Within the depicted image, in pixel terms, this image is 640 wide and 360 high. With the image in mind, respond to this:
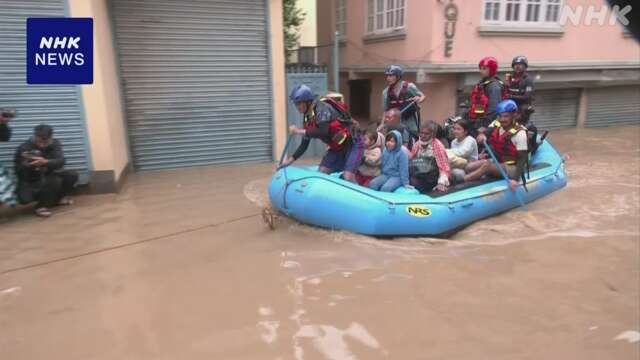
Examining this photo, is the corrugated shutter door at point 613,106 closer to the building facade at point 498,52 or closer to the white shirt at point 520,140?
the building facade at point 498,52

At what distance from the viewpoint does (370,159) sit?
5.88m

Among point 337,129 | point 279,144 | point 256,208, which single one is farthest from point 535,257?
point 279,144

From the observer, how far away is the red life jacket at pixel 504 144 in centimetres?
599

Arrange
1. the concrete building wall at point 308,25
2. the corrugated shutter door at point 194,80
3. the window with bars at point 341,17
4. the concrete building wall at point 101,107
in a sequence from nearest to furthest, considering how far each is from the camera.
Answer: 1. the concrete building wall at point 101,107
2. the corrugated shutter door at point 194,80
3. the window with bars at point 341,17
4. the concrete building wall at point 308,25

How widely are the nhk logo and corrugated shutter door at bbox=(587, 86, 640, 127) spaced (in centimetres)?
896

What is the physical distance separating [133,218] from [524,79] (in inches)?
218

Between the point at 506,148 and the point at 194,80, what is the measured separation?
500cm

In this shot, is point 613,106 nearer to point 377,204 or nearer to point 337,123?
point 337,123

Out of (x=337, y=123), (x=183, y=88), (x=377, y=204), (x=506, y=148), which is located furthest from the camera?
(x=183, y=88)

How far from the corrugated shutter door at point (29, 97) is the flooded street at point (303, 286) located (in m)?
0.79

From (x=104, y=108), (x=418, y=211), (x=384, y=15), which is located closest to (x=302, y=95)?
(x=418, y=211)

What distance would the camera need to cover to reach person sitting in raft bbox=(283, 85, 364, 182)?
18.5 ft

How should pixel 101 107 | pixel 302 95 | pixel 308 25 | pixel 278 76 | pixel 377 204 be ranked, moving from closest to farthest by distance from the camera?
1. pixel 377 204
2. pixel 302 95
3. pixel 101 107
4. pixel 278 76
5. pixel 308 25

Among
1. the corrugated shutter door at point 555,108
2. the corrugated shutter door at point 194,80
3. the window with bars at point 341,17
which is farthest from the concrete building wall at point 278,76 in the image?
the corrugated shutter door at point 555,108
